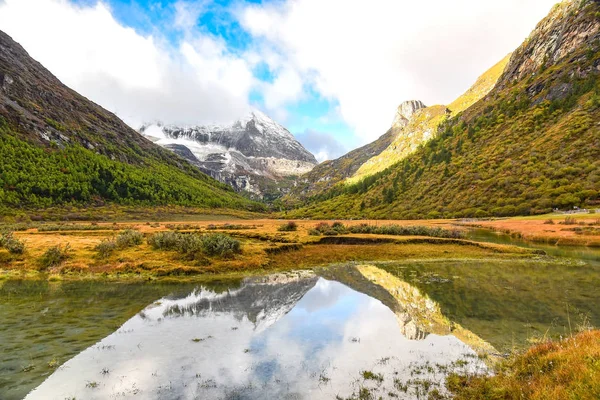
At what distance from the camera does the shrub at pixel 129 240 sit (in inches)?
1642

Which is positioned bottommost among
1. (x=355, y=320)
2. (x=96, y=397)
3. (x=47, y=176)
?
(x=355, y=320)

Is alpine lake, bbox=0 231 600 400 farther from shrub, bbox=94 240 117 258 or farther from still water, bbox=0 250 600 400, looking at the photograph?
shrub, bbox=94 240 117 258

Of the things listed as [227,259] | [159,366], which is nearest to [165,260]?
[227,259]

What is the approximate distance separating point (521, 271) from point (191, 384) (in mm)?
34898

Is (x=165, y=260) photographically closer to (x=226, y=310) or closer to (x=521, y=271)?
(x=226, y=310)

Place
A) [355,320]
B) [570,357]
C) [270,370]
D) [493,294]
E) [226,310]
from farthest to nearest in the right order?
[493,294] < [226,310] < [355,320] < [270,370] < [570,357]

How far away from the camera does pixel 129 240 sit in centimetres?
4319

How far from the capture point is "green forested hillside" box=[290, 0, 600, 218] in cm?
10975

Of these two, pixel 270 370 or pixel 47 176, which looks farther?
pixel 47 176

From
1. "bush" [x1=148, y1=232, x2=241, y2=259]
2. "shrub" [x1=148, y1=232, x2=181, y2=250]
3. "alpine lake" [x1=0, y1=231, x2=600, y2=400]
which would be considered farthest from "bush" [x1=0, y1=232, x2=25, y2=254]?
"shrub" [x1=148, y1=232, x2=181, y2=250]

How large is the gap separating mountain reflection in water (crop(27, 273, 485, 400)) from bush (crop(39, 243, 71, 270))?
2026 centimetres

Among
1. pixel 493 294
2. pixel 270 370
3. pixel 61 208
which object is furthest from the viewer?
pixel 61 208

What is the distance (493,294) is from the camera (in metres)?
25.3

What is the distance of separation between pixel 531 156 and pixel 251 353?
6051 inches
